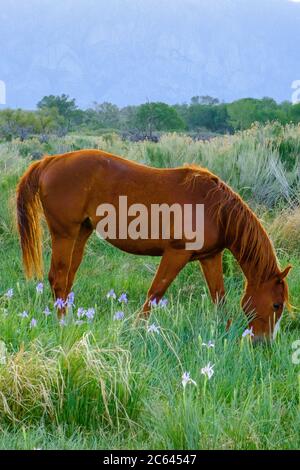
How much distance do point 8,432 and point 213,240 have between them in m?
2.26

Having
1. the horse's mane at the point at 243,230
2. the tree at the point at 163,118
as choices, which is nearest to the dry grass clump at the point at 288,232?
the horse's mane at the point at 243,230

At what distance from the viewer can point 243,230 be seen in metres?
5.61

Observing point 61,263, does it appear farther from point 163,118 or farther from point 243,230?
point 163,118

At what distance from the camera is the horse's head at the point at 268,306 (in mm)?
5395

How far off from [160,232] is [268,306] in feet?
3.38

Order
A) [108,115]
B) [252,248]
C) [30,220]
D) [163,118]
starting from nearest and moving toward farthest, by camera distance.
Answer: [252,248] < [30,220] < [163,118] < [108,115]

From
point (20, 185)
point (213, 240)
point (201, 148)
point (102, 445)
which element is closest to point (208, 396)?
point (102, 445)

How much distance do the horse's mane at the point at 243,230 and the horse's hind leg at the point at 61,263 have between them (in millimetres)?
1089

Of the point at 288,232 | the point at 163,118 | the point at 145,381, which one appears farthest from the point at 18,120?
the point at 145,381

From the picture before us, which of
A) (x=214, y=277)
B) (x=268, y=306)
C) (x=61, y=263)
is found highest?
(x=61, y=263)

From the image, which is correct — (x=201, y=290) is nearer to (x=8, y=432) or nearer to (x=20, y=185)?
(x=20, y=185)

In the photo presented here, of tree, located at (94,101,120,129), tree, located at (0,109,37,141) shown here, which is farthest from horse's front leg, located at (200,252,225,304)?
tree, located at (94,101,120,129)

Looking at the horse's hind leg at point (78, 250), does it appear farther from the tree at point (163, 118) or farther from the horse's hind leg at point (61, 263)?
the tree at point (163, 118)

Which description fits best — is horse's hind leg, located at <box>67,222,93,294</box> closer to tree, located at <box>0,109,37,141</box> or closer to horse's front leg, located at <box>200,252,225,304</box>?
Result: horse's front leg, located at <box>200,252,225,304</box>
